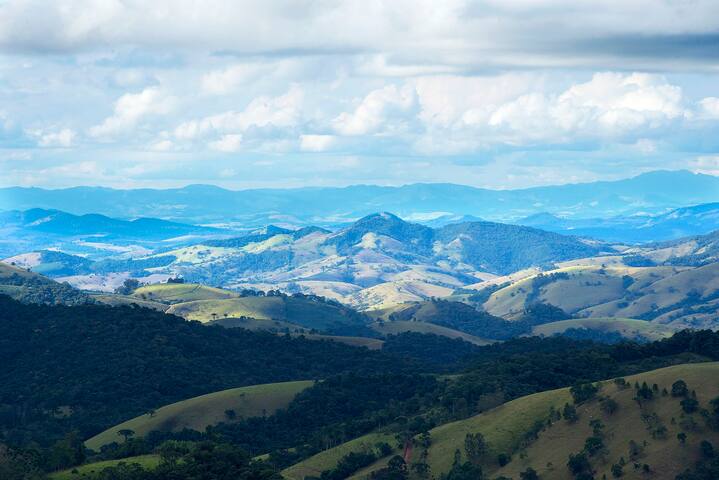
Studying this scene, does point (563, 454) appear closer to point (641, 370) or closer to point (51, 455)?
point (641, 370)

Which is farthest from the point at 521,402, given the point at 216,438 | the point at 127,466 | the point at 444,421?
the point at 127,466

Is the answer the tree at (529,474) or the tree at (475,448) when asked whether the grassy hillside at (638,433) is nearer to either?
the tree at (529,474)

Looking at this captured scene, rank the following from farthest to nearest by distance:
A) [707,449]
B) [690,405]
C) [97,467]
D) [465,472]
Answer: [465,472], [690,405], [707,449], [97,467]

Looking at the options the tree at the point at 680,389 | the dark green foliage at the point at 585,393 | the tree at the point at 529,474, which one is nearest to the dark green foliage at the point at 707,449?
the tree at the point at 680,389

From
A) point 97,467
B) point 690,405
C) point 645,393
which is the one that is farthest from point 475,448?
point 97,467

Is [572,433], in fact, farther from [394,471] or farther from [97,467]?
[97,467]
